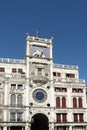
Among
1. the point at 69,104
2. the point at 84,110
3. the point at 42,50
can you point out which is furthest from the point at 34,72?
the point at 84,110

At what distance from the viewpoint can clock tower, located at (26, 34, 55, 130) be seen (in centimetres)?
6512

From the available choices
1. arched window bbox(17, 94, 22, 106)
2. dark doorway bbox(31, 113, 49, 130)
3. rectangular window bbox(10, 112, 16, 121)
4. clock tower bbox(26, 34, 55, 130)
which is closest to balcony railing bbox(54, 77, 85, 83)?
clock tower bbox(26, 34, 55, 130)

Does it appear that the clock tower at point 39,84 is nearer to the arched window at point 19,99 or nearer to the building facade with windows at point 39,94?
the building facade with windows at point 39,94

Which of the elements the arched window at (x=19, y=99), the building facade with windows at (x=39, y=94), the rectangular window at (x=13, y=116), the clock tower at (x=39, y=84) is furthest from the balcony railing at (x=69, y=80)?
the rectangular window at (x=13, y=116)

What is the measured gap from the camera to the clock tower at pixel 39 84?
6512 cm

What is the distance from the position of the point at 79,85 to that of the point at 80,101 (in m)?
4.49

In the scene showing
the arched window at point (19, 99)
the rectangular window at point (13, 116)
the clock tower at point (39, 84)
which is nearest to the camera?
the rectangular window at point (13, 116)

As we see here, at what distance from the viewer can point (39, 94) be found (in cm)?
6662

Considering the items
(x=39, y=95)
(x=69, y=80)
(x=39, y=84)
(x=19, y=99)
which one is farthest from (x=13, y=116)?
(x=69, y=80)

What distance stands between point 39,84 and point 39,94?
2694 mm

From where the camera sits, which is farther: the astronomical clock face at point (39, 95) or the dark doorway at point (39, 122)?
the dark doorway at point (39, 122)

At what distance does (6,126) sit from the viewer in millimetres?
61000

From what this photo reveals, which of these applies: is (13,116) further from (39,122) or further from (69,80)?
(69,80)

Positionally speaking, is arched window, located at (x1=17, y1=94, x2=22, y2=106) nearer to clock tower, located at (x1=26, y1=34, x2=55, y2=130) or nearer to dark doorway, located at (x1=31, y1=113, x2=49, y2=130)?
clock tower, located at (x1=26, y1=34, x2=55, y2=130)
